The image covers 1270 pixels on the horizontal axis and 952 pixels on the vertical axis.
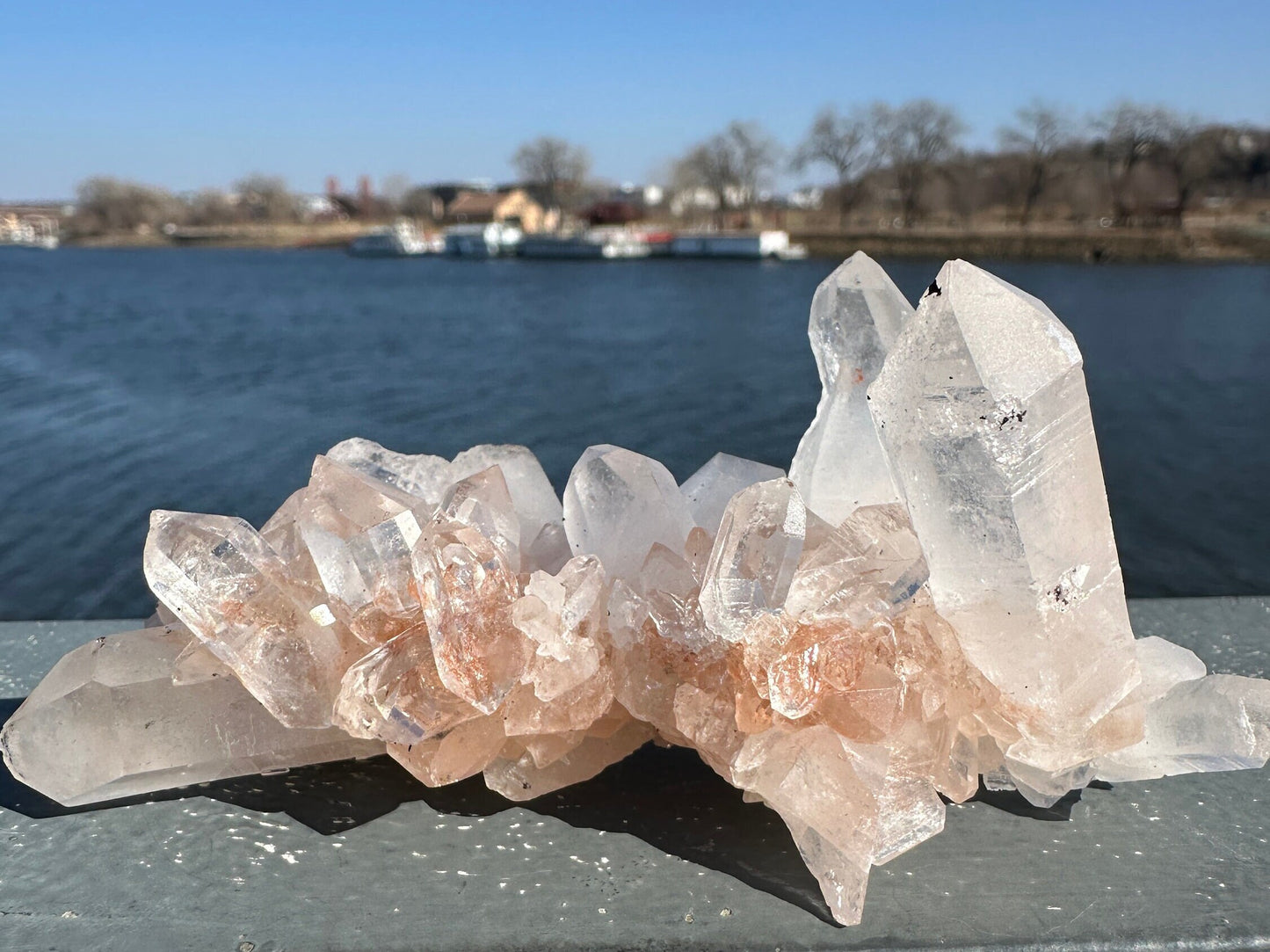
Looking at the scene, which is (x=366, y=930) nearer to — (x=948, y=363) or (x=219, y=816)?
(x=219, y=816)

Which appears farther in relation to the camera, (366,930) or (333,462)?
(333,462)

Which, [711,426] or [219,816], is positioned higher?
[219,816]

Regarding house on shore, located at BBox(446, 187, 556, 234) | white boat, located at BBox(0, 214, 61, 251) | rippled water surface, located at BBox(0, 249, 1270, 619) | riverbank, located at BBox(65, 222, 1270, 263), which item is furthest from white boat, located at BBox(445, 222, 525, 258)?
white boat, located at BBox(0, 214, 61, 251)

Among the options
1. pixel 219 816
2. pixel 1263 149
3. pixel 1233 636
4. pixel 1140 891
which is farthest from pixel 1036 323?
pixel 1263 149

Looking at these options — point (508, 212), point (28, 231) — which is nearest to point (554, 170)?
point (508, 212)

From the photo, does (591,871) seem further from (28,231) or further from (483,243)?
(28,231)

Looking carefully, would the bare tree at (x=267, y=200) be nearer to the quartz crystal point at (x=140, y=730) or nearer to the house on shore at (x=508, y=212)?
the house on shore at (x=508, y=212)

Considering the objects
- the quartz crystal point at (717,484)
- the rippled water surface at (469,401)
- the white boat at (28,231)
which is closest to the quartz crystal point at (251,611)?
the quartz crystal point at (717,484)
